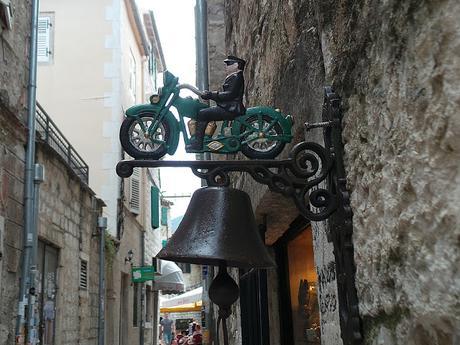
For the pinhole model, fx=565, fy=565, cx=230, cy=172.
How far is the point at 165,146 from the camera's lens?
6.56 feet

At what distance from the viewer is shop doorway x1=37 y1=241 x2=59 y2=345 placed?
7598 mm

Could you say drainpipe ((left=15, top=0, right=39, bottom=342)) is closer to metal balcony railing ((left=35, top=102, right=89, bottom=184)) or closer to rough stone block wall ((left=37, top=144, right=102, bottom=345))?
rough stone block wall ((left=37, top=144, right=102, bottom=345))

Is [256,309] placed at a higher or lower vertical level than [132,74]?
lower

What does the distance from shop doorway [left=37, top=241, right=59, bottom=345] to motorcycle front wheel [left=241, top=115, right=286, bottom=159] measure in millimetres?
6194

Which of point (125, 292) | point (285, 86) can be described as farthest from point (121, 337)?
point (285, 86)

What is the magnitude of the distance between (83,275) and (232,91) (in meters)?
8.38

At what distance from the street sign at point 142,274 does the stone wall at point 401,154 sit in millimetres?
A: 12835

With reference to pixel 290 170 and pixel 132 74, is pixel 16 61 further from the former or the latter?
pixel 132 74

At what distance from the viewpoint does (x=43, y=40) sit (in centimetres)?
1320

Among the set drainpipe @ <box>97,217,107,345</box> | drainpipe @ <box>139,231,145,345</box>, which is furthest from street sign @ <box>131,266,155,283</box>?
drainpipe @ <box>97,217,107,345</box>

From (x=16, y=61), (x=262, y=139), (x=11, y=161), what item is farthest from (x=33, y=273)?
(x=262, y=139)

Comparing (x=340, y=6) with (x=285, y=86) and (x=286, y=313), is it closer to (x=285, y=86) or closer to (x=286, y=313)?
(x=285, y=86)

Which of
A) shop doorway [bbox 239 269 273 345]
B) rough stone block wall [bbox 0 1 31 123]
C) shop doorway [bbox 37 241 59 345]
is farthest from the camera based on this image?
shop doorway [bbox 37 241 59 345]

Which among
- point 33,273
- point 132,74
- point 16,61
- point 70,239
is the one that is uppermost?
point 132,74
